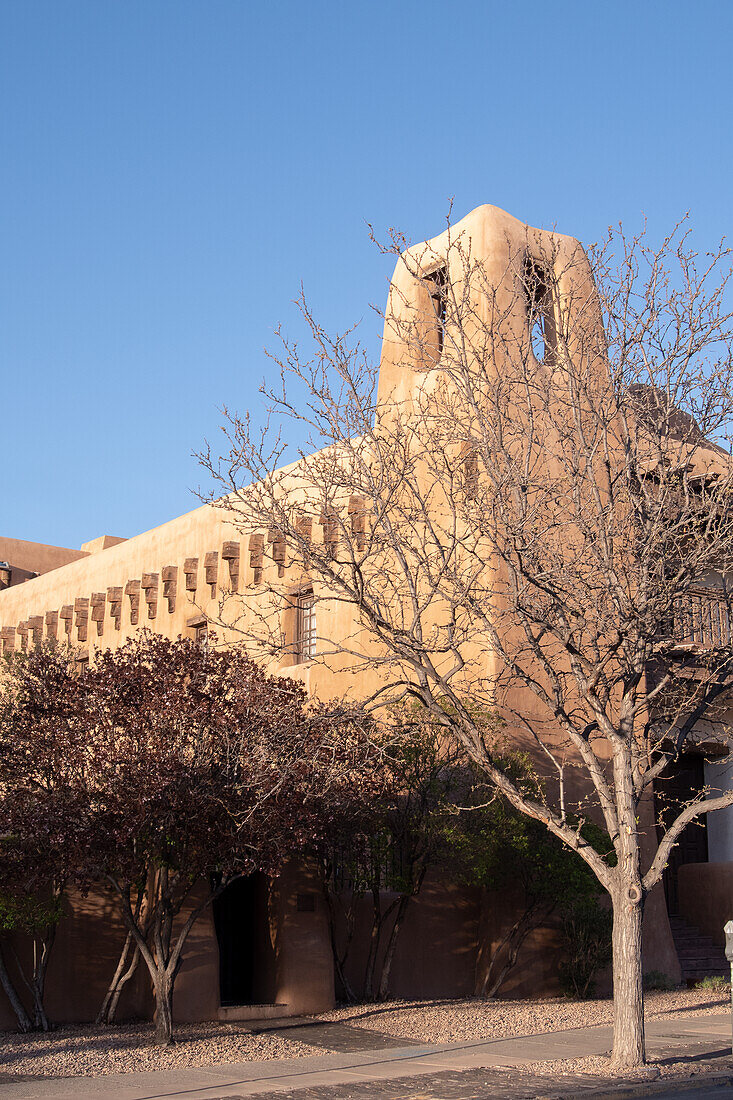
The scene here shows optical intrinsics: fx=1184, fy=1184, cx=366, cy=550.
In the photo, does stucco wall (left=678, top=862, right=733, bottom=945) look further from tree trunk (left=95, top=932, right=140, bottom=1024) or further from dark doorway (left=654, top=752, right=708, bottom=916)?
tree trunk (left=95, top=932, right=140, bottom=1024)

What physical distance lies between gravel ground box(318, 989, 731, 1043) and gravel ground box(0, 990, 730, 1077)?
12mm

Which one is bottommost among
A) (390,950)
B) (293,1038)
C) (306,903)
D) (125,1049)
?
(293,1038)

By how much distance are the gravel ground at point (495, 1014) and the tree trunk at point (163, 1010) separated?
2.81m

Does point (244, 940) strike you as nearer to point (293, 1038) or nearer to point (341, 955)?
point (341, 955)

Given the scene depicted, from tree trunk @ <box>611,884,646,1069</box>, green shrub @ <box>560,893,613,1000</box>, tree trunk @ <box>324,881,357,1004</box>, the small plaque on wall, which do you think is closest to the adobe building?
the small plaque on wall

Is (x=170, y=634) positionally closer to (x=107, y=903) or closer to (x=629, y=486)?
(x=107, y=903)

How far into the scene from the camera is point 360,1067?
38.8 ft

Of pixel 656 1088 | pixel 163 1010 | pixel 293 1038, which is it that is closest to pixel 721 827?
pixel 293 1038

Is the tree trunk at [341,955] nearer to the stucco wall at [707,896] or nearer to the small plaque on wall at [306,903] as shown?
the small plaque on wall at [306,903]

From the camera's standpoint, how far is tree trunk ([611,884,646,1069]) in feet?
37.0

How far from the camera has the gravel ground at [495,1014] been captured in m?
14.2

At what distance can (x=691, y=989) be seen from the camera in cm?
1886

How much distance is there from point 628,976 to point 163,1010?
16.5 feet

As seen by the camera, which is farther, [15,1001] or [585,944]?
[585,944]
